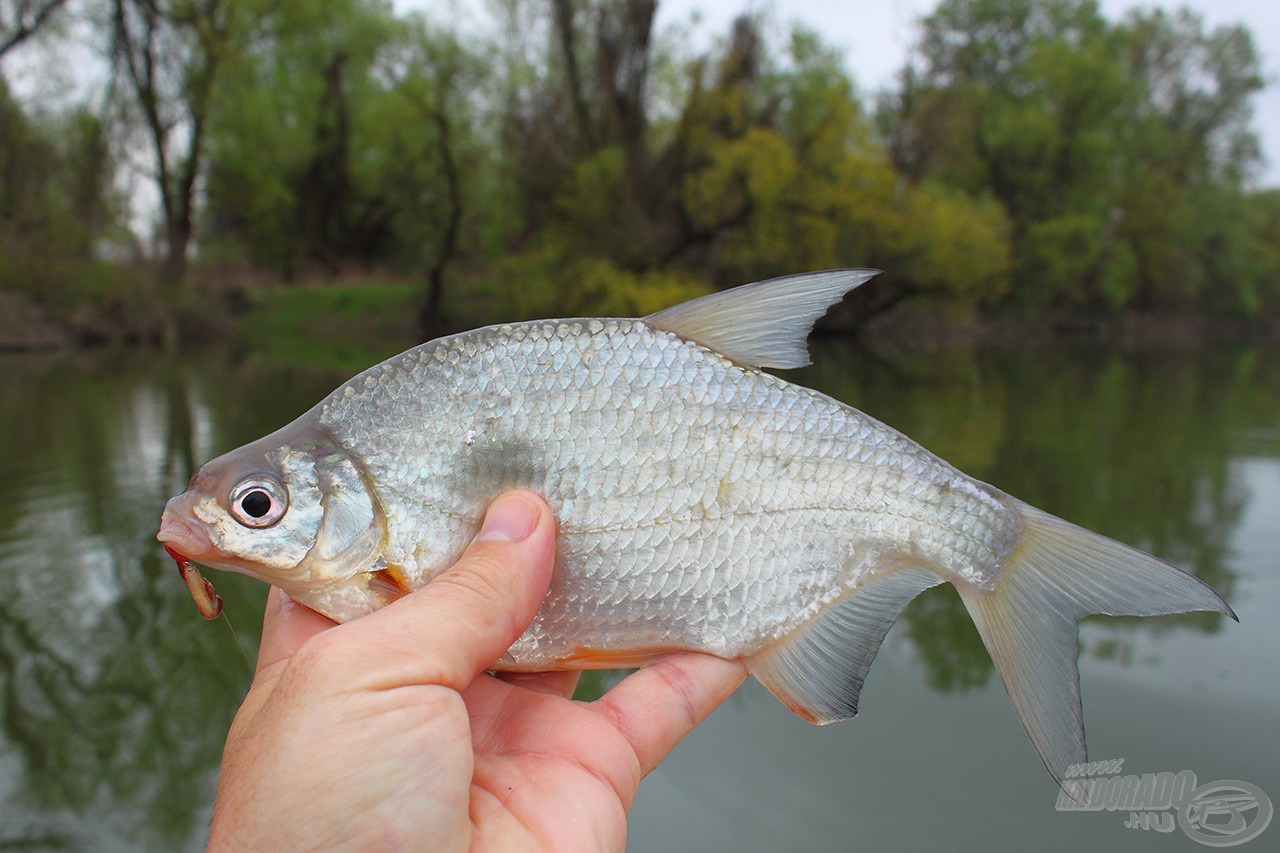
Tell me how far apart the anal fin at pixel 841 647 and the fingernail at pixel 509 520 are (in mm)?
708

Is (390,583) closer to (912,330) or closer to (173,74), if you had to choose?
(173,74)

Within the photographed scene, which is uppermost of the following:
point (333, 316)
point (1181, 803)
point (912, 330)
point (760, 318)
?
point (760, 318)

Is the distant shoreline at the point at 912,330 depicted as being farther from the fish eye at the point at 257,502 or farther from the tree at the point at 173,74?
the fish eye at the point at 257,502

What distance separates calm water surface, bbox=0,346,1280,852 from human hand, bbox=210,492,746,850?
3.62 ft

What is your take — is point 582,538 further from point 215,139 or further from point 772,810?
point 215,139

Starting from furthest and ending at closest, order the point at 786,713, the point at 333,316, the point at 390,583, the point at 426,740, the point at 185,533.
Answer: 1. the point at 333,316
2. the point at 786,713
3. the point at 390,583
4. the point at 185,533
5. the point at 426,740

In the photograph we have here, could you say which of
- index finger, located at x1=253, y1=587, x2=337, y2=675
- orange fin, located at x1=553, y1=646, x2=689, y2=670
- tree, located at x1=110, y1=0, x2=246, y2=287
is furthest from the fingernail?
tree, located at x1=110, y1=0, x2=246, y2=287

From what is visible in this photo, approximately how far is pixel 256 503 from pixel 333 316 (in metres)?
33.5

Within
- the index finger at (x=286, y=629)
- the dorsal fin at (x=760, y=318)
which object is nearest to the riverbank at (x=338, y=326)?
the index finger at (x=286, y=629)

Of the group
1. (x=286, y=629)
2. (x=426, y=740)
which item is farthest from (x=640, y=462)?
(x=286, y=629)

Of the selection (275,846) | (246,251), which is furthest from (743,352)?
(246,251)

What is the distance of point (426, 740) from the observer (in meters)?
1.55

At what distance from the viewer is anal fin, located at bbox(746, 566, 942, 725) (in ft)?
6.76

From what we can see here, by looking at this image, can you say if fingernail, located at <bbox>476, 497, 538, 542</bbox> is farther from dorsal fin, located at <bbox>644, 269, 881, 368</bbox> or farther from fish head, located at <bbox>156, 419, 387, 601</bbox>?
dorsal fin, located at <bbox>644, 269, 881, 368</bbox>
